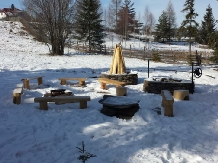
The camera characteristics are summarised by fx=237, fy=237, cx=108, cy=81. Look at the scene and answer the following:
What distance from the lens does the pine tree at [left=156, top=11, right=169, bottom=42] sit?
52.7 metres

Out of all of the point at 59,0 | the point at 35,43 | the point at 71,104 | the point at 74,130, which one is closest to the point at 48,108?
the point at 71,104

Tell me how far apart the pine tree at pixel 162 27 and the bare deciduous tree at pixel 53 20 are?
3160cm

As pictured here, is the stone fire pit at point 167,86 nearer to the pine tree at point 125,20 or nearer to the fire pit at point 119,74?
the fire pit at point 119,74

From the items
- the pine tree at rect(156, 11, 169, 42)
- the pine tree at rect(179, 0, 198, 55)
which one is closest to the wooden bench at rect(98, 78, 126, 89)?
the pine tree at rect(179, 0, 198, 55)

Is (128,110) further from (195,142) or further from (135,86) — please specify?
(135,86)

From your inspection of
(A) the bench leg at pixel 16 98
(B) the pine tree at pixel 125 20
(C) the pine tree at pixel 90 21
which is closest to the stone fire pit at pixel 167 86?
(A) the bench leg at pixel 16 98

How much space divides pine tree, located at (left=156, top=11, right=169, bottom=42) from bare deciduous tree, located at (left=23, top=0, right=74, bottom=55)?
3160cm

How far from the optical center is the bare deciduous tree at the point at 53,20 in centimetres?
2455

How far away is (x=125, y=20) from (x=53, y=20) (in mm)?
27355

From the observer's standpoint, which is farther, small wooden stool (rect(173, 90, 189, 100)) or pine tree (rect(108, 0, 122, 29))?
pine tree (rect(108, 0, 122, 29))

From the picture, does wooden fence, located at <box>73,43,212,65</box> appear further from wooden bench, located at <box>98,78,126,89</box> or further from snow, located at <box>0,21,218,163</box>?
snow, located at <box>0,21,218,163</box>

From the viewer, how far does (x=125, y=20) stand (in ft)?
163

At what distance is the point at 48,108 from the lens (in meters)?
7.01

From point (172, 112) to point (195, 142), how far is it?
5.83 feet
